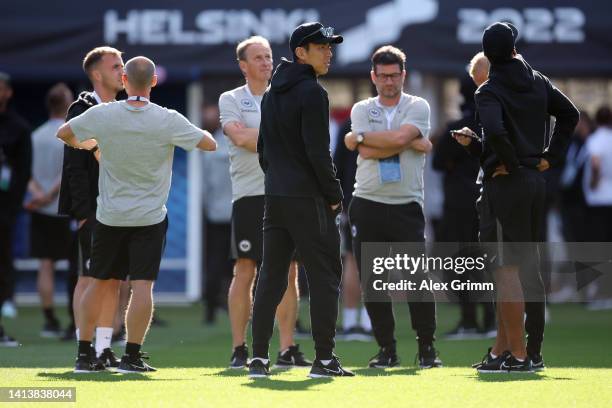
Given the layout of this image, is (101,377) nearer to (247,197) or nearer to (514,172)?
(247,197)

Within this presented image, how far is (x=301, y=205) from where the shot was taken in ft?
25.8

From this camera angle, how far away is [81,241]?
29.9 feet

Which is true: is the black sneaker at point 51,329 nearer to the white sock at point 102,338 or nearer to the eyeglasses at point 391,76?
the white sock at point 102,338

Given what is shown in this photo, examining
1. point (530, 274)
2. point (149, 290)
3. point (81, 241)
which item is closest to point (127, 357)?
point (149, 290)

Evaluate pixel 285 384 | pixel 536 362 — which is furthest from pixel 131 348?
pixel 536 362

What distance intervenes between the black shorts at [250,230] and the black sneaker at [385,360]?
→ 1043 millimetres

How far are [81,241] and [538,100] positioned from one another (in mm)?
3186

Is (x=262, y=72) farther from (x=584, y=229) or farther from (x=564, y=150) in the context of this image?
(x=584, y=229)

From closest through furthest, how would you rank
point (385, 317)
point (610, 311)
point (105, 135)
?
point (105, 135), point (385, 317), point (610, 311)

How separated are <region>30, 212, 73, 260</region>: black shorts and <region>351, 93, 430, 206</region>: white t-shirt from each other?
13.9 feet

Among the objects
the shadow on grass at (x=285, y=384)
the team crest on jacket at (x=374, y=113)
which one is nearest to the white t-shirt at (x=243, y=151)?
the team crest on jacket at (x=374, y=113)

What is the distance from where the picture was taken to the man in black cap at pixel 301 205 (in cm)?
786

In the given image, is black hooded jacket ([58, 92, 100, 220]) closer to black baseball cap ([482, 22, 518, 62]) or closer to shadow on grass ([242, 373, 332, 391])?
shadow on grass ([242, 373, 332, 391])

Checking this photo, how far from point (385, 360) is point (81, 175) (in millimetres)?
2369
